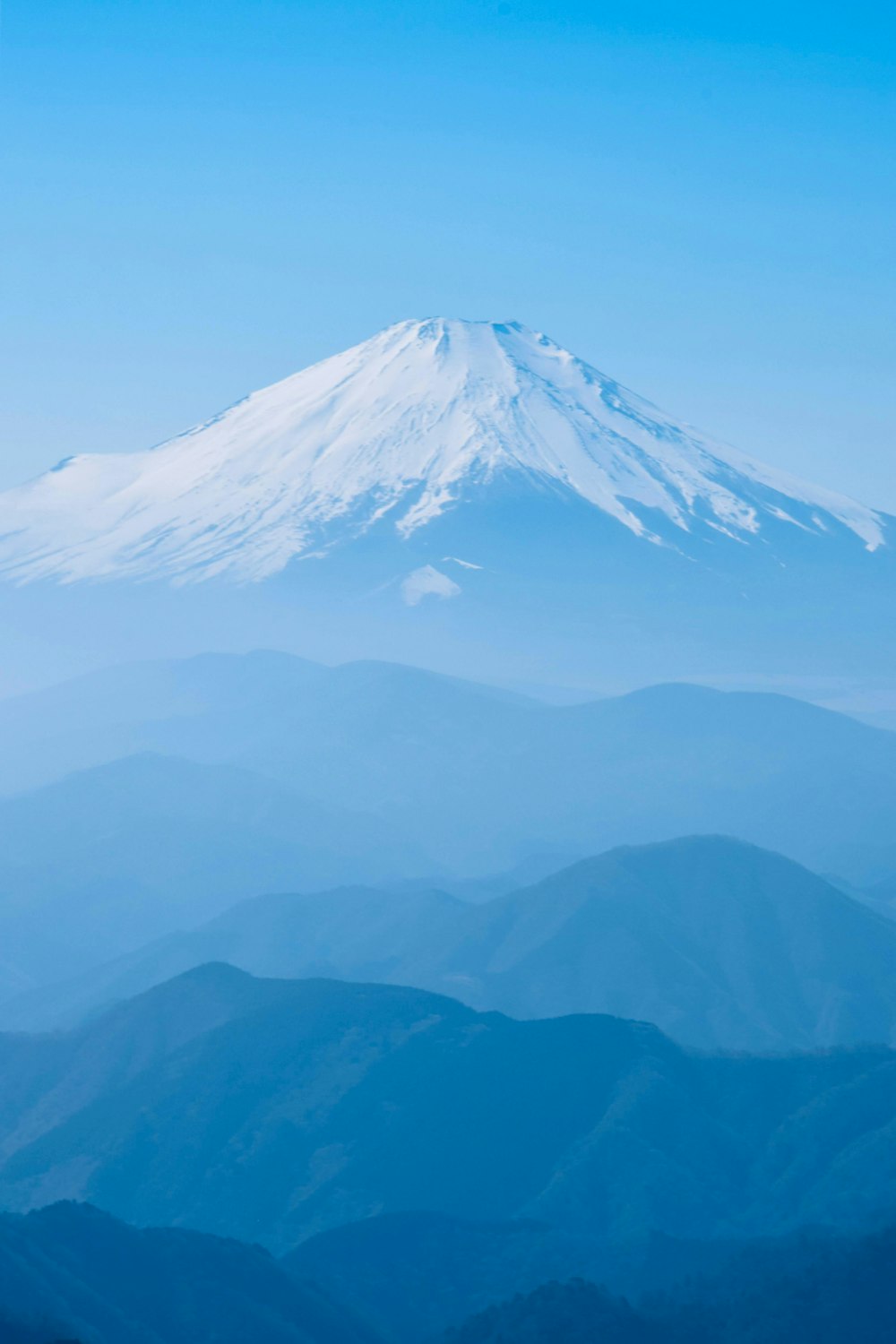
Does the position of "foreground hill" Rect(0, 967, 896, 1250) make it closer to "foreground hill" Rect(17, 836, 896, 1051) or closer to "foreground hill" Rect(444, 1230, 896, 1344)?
"foreground hill" Rect(444, 1230, 896, 1344)

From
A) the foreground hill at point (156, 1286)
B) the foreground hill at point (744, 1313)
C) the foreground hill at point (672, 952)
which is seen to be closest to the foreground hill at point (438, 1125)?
the foreground hill at point (744, 1313)

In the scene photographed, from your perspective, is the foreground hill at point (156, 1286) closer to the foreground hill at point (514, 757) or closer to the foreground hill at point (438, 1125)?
the foreground hill at point (438, 1125)

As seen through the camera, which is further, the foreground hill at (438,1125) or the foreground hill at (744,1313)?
the foreground hill at (438,1125)

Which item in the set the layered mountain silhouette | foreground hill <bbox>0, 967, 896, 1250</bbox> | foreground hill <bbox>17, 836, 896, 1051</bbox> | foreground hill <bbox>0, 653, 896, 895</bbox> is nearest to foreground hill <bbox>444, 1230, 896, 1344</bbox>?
foreground hill <bbox>0, 967, 896, 1250</bbox>

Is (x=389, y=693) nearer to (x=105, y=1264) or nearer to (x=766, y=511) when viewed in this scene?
(x=766, y=511)

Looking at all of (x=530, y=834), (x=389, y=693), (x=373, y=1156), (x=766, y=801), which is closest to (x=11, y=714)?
(x=389, y=693)

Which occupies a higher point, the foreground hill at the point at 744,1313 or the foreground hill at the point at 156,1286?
the foreground hill at the point at 156,1286
